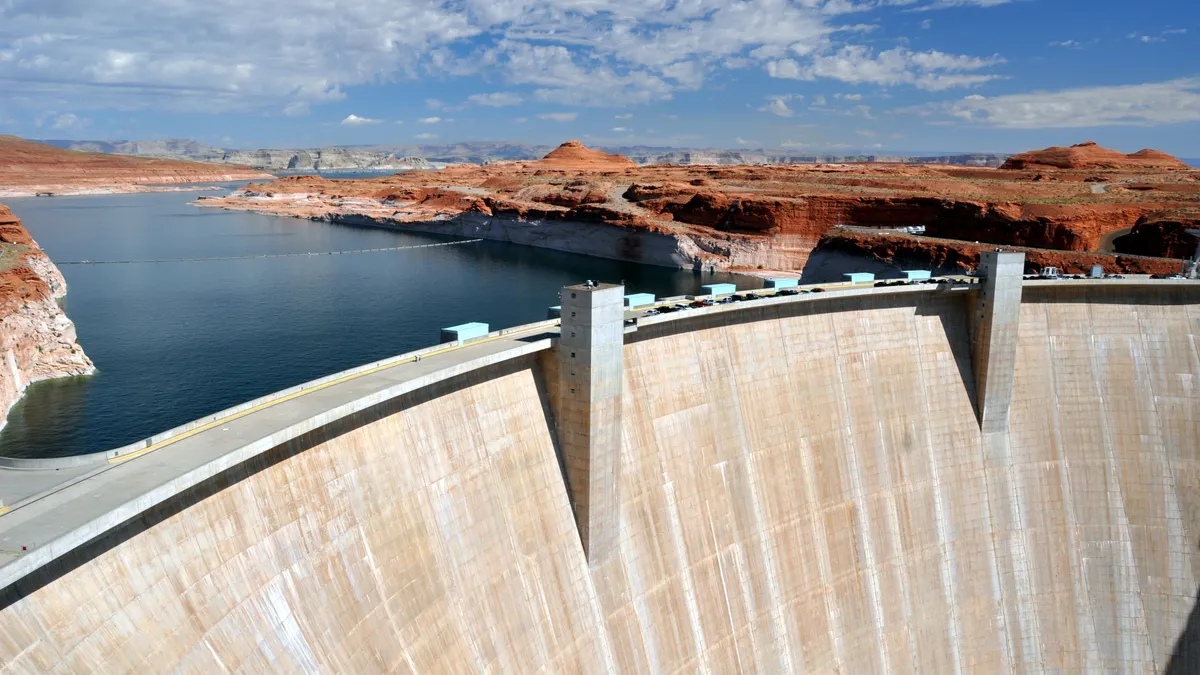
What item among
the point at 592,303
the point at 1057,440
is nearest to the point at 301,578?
the point at 592,303

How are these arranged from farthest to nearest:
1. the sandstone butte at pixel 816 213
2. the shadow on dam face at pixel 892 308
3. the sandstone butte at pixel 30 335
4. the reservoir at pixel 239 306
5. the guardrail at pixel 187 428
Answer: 1. the sandstone butte at pixel 816 213
2. the sandstone butte at pixel 30 335
3. the reservoir at pixel 239 306
4. the shadow on dam face at pixel 892 308
5. the guardrail at pixel 187 428

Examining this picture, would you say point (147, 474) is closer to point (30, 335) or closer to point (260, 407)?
point (260, 407)

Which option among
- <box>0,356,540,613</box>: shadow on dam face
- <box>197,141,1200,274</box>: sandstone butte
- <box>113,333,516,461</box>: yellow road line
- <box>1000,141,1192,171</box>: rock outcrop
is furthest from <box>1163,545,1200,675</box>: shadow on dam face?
<box>1000,141,1192,171</box>: rock outcrop

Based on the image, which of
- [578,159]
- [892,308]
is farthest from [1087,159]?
[892,308]

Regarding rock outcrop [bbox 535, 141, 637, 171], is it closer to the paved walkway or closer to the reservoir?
the reservoir

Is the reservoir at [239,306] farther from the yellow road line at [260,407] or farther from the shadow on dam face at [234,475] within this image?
the shadow on dam face at [234,475]

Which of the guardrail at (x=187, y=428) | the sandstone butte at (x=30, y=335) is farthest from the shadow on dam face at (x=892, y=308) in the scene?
the sandstone butte at (x=30, y=335)
